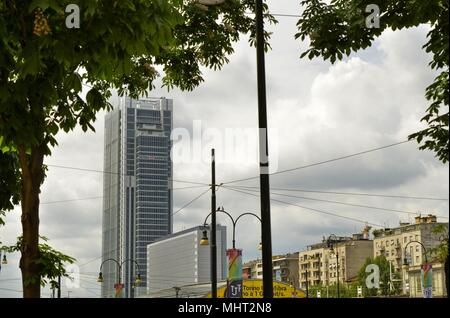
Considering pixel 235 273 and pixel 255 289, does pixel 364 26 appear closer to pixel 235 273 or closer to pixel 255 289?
pixel 235 273

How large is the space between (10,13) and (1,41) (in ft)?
1.84

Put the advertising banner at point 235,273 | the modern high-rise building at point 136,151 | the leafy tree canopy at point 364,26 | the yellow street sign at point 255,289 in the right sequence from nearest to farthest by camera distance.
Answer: the leafy tree canopy at point 364,26, the advertising banner at point 235,273, the yellow street sign at point 255,289, the modern high-rise building at point 136,151

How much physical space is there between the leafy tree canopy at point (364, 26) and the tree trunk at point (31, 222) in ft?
17.0

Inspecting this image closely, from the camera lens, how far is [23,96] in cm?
980

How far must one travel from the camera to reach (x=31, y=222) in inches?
485

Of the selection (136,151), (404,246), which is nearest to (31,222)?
(136,151)

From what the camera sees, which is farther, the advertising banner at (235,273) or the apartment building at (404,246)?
the apartment building at (404,246)

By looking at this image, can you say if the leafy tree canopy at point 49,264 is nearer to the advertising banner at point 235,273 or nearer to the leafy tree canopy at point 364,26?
the leafy tree canopy at point 364,26

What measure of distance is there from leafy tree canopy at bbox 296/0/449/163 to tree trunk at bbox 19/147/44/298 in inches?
204

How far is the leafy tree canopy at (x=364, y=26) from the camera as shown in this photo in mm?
11391

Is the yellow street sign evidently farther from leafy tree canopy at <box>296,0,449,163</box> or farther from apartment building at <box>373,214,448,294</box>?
apartment building at <box>373,214,448,294</box>

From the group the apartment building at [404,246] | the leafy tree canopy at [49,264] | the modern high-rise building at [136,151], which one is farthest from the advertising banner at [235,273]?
the apartment building at [404,246]

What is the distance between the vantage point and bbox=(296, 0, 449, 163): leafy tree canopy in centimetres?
1139
